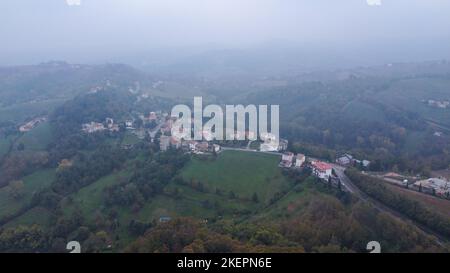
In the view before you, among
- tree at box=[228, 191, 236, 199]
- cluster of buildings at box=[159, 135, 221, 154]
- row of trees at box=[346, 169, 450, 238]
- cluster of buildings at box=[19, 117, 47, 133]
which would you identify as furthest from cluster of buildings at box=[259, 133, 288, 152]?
cluster of buildings at box=[19, 117, 47, 133]

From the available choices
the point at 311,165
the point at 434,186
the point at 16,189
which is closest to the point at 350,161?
the point at 311,165

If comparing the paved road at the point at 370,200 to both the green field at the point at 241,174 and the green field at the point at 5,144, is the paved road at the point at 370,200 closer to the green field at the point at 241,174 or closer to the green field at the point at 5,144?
the green field at the point at 241,174

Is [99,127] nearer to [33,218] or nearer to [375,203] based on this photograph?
[33,218]

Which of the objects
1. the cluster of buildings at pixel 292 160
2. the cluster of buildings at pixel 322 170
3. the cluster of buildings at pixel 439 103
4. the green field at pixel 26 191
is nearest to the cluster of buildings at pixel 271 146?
the cluster of buildings at pixel 292 160

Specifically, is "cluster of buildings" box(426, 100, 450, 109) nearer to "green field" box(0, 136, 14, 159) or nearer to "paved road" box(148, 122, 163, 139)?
"paved road" box(148, 122, 163, 139)

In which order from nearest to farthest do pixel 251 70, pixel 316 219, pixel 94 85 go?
pixel 316 219, pixel 94 85, pixel 251 70
